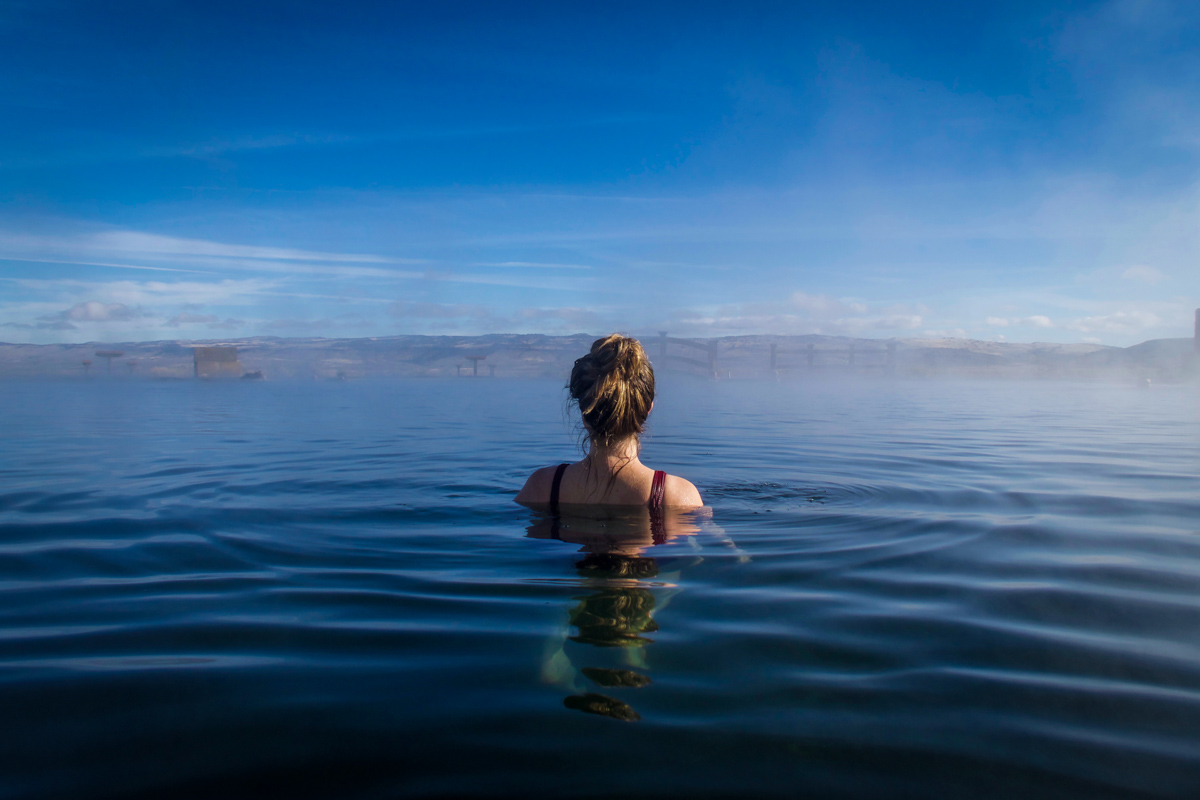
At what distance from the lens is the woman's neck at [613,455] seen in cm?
433

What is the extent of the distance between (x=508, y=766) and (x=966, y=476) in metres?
7.60

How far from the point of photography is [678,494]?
454 centimetres

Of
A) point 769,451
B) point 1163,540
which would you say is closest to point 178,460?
point 769,451

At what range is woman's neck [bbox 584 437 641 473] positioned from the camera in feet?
14.2

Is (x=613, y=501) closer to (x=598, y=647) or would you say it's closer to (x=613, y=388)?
(x=613, y=388)

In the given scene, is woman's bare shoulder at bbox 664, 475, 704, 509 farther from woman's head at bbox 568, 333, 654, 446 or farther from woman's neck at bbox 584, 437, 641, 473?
woman's head at bbox 568, 333, 654, 446

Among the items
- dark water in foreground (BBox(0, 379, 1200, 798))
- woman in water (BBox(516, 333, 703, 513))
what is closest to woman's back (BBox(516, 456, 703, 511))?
woman in water (BBox(516, 333, 703, 513))

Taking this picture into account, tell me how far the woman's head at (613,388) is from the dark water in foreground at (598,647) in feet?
2.47

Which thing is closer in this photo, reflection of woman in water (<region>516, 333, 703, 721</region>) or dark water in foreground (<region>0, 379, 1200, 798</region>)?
dark water in foreground (<region>0, 379, 1200, 798</region>)

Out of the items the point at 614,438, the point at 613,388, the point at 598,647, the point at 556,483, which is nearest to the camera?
the point at 598,647

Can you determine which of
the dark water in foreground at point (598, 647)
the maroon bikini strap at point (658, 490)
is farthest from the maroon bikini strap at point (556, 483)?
the maroon bikini strap at point (658, 490)

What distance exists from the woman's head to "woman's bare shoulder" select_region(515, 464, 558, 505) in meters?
0.63

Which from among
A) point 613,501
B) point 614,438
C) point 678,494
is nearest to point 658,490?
point 678,494

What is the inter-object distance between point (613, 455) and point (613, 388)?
0.54 meters
